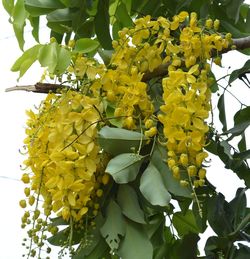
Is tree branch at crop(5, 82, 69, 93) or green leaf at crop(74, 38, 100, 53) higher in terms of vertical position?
green leaf at crop(74, 38, 100, 53)

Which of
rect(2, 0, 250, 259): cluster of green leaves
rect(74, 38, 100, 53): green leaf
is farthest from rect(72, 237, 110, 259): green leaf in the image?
rect(74, 38, 100, 53): green leaf

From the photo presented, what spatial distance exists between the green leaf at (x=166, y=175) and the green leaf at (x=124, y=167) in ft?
0.06

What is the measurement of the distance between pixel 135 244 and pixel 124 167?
8 cm

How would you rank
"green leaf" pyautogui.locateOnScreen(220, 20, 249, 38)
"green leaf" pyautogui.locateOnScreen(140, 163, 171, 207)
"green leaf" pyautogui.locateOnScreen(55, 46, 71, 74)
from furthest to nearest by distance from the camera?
"green leaf" pyautogui.locateOnScreen(220, 20, 249, 38), "green leaf" pyautogui.locateOnScreen(55, 46, 71, 74), "green leaf" pyautogui.locateOnScreen(140, 163, 171, 207)

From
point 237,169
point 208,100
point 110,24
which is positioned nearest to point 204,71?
point 208,100

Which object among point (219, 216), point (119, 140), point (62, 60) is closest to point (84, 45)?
point (62, 60)

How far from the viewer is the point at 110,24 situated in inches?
33.5

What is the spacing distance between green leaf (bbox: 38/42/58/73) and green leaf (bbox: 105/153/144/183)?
5.5 inches

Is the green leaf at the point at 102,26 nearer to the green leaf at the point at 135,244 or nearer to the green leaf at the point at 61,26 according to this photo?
the green leaf at the point at 61,26

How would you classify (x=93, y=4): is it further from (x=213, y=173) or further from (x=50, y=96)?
(x=213, y=173)

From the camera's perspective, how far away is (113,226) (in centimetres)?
63

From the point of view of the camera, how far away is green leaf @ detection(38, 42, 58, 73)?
0.69 metres

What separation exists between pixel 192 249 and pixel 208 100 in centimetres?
18

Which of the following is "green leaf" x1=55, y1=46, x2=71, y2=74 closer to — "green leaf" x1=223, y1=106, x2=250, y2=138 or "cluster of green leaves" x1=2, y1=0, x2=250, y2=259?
"cluster of green leaves" x1=2, y1=0, x2=250, y2=259
